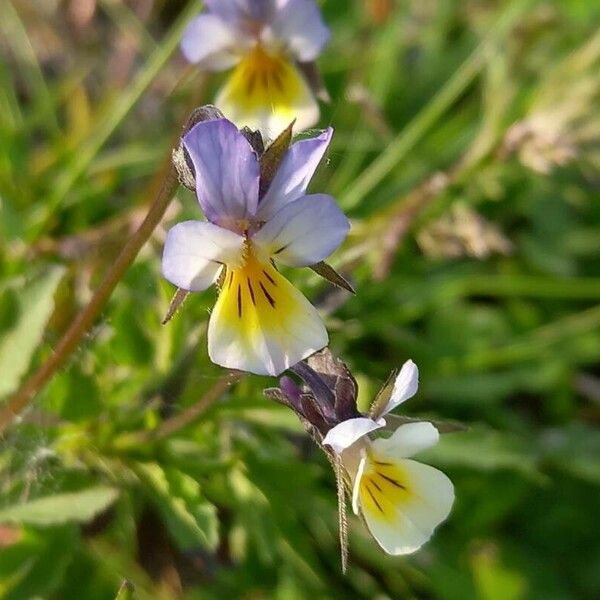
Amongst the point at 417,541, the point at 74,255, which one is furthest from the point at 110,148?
the point at 417,541

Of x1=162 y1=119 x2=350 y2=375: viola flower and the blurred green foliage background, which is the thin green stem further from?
x1=162 y1=119 x2=350 y2=375: viola flower

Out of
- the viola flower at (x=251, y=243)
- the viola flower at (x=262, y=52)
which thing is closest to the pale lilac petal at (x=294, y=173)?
the viola flower at (x=251, y=243)

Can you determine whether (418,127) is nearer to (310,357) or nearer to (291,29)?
(291,29)

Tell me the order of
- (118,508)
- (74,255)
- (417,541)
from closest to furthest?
(417,541) < (118,508) < (74,255)

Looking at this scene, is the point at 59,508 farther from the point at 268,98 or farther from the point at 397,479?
the point at 268,98

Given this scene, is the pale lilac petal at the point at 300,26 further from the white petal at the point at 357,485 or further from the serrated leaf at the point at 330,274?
the white petal at the point at 357,485

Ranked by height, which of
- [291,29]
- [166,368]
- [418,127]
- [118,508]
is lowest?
[118,508]
